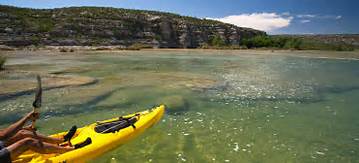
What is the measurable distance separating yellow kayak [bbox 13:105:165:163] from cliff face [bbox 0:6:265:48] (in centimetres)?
6029

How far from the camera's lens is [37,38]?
224ft

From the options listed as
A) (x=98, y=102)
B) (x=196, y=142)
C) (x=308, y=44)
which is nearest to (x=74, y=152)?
(x=196, y=142)

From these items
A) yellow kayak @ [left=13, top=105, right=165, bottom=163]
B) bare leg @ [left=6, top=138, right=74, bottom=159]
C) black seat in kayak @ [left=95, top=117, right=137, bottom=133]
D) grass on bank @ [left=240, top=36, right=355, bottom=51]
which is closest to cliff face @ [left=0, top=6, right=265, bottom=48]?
grass on bank @ [left=240, top=36, right=355, bottom=51]

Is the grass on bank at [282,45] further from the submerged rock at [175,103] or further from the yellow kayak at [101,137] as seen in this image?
the yellow kayak at [101,137]

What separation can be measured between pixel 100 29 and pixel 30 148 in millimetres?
76384

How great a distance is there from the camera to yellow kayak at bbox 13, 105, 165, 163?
7648 mm

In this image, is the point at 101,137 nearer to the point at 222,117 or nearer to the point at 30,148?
the point at 30,148

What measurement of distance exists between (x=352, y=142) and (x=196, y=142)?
16.8ft

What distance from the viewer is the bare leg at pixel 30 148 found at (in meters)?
6.60

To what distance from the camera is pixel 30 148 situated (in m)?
6.98

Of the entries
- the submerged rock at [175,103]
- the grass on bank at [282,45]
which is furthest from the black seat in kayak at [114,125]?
the grass on bank at [282,45]

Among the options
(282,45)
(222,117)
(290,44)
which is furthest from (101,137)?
(282,45)

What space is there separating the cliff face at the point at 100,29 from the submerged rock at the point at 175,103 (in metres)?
55.0

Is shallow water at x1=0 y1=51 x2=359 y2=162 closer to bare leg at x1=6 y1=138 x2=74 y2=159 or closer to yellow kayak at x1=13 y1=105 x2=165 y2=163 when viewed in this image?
yellow kayak at x1=13 y1=105 x2=165 y2=163
